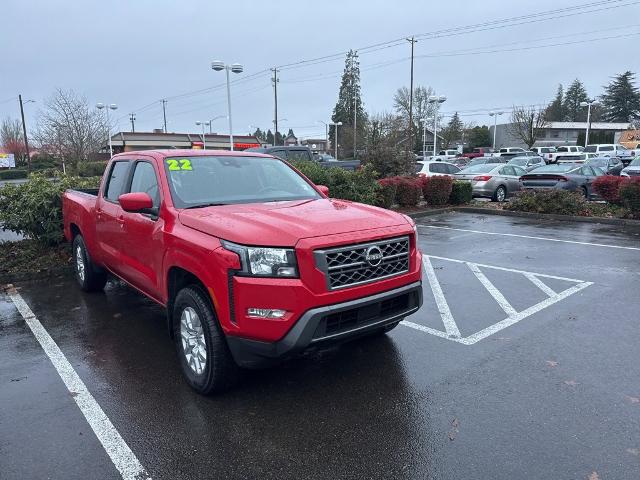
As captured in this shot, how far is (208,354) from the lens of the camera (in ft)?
12.1

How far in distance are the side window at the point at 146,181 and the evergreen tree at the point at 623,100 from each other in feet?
341

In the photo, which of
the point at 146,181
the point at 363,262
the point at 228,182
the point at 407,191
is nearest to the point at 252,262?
the point at 363,262

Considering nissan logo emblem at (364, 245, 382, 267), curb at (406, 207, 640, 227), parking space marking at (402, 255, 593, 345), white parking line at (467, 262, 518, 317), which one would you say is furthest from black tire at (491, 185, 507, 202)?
nissan logo emblem at (364, 245, 382, 267)

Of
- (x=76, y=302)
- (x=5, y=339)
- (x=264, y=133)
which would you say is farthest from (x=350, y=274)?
(x=264, y=133)

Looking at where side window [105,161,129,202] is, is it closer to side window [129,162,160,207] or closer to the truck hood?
side window [129,162,160,207]

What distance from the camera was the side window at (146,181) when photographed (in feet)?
15.1

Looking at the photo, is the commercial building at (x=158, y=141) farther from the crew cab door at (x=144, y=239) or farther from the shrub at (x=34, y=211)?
the crew cab door at (x=144, y=239)

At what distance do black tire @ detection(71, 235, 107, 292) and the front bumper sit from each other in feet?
12.8

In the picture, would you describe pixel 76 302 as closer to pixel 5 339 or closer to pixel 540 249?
pixel 5 339

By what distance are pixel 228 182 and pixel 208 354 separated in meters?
1.77

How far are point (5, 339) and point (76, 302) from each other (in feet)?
4.20

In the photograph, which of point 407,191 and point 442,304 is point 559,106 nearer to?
point 407,191

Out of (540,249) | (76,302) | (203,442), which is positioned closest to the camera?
(203,442)

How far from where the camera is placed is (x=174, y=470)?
299 centimetres
